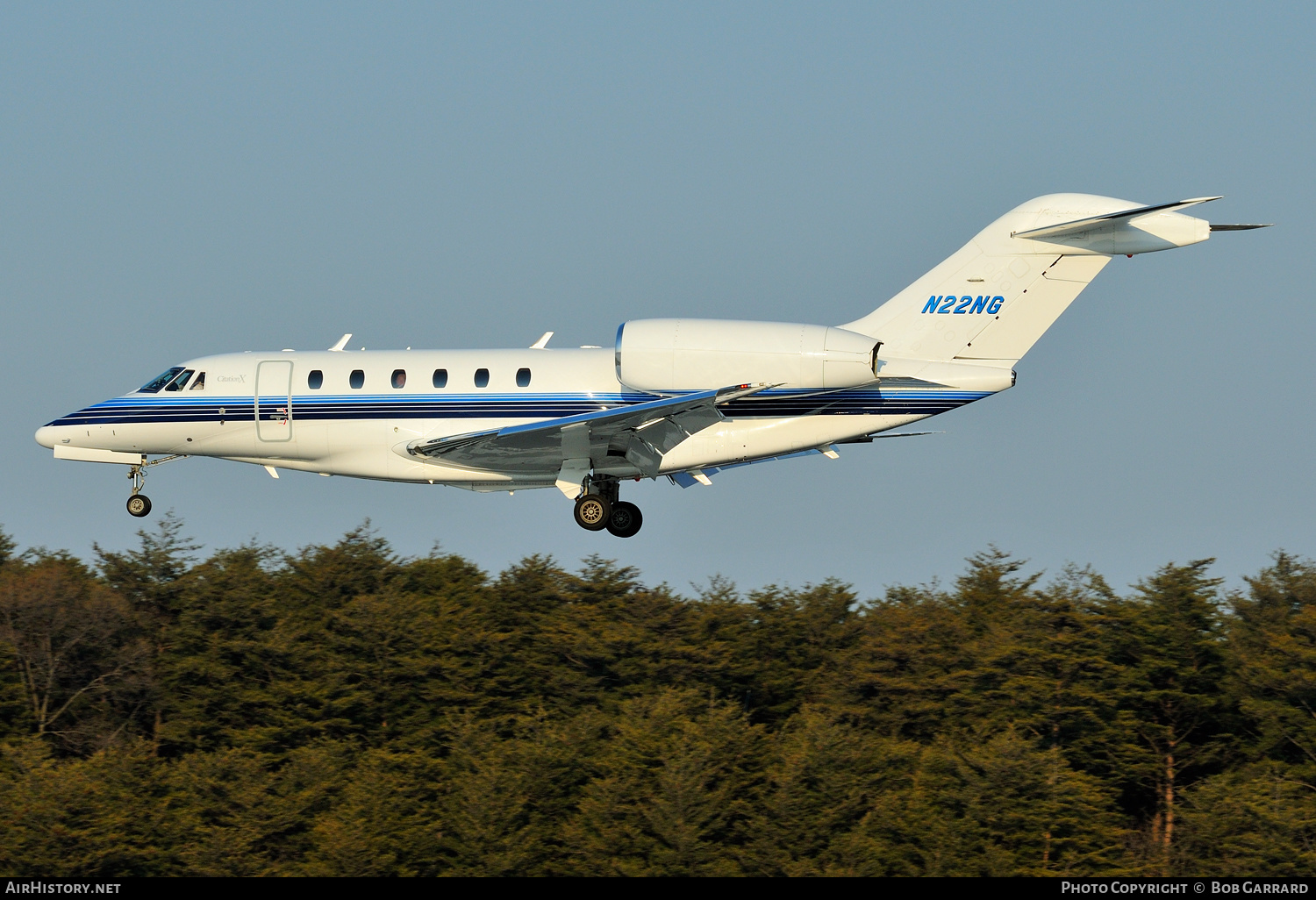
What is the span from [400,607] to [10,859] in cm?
1430

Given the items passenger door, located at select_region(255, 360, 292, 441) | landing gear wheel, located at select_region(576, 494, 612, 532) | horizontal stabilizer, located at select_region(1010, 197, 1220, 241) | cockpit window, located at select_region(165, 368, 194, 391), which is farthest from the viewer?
cockpit window, located at select_region(165, 368, 194, 391)

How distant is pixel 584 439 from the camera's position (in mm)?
25672

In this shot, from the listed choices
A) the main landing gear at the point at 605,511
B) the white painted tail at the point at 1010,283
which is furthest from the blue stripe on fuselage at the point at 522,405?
the main landing gear at the point at 605,511

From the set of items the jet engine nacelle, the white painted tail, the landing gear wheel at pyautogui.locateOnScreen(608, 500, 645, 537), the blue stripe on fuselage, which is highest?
the white painted tail

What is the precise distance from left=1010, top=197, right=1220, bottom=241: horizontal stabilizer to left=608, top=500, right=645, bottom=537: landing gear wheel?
8204mm

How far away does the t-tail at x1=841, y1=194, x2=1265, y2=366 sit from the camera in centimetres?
2542

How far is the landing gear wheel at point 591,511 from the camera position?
87.9ft

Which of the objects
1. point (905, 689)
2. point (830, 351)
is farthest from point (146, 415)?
point (905, 689)

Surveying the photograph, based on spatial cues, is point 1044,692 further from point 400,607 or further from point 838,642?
point 400,607

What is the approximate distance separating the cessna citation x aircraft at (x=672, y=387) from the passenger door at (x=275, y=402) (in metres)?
0.03

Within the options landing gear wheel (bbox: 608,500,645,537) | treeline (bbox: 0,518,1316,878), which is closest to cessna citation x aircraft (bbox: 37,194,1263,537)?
landing gear wheel (bbox: 608,500,645,537)

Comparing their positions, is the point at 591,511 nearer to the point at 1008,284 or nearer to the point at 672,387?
the point at 672,387

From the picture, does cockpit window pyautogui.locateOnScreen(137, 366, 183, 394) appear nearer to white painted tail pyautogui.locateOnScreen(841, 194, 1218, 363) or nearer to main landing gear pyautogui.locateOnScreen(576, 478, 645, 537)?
main landing gear pyautogui.locateOnScreen(576, 478, 645, 537)

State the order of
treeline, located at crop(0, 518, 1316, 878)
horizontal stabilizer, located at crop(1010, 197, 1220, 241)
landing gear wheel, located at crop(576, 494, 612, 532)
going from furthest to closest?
treeline, located at crop(0, 518, 1316, 878)
landing gear wheel, located at crop(576, 494, 612, 532)
horizontal stabilizer, located at crop(1010, 197, 1220, 241)
